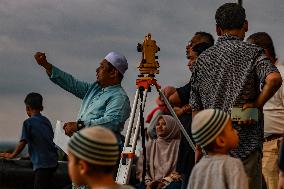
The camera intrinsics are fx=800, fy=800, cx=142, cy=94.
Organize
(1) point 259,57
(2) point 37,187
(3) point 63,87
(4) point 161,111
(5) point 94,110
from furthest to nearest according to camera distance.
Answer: (2) point 37,187 < (4) point 161,111 < (3) point 63,87 < (5) point 94,110 < (1) point 259,57

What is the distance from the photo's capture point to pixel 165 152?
26.2ft

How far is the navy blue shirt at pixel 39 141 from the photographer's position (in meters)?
8.95

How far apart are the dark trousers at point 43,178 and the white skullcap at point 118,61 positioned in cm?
267

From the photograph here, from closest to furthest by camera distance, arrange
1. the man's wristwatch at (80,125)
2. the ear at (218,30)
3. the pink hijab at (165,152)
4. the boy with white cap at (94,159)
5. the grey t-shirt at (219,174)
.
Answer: the boy with white cap at (94,159), the grey t-shirt at (219,174), the ear at (218,30), the man's wristwatch at (80,125), the pink hijab at (165,152)

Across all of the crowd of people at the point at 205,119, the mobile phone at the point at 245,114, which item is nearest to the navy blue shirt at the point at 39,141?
the crowd of people at the point at 205,119

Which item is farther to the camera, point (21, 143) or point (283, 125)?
point (21, 143)

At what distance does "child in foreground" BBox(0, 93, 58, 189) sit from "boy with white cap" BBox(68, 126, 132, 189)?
531 cm

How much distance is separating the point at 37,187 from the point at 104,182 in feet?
17.7

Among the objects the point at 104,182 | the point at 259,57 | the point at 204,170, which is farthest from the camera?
the point at 259,57

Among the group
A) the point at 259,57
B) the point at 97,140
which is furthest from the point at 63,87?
the point at 97,140

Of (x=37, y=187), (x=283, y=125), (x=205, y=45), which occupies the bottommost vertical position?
(x=37, y=187)

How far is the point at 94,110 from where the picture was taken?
6.45 metres

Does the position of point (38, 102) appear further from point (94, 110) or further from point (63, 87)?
point (94, 110)

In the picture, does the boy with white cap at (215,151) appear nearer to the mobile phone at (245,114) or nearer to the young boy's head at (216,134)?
the young boy's head at (216,134)
